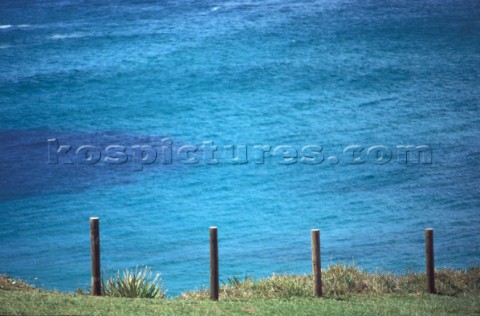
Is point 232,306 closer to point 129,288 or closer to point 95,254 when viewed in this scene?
point 129,288

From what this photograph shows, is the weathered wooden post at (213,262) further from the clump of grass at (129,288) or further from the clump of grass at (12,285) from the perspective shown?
the clump of grass at (12,285)

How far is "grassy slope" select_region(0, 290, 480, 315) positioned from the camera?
9336mm

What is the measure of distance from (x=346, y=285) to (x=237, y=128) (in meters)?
20.3

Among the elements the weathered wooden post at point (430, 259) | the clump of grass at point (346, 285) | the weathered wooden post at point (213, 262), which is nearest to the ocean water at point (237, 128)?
the clump of grass at point (346, 285)

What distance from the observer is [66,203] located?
2609 centimetres

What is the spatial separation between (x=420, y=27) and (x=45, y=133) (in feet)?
61.5

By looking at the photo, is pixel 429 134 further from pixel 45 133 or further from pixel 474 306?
pixel 474 306

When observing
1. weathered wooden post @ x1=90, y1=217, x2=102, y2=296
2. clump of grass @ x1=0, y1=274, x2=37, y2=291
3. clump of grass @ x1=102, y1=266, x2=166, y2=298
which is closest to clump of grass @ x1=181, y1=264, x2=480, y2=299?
clump of grass @ x1=102, y1=266, x2=166, y2=298

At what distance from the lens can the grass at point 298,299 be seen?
957 cm

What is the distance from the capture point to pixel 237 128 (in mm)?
32281

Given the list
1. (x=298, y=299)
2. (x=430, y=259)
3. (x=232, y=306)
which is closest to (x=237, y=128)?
(x=430, y=259)

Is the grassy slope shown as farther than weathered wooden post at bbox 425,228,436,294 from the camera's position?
No

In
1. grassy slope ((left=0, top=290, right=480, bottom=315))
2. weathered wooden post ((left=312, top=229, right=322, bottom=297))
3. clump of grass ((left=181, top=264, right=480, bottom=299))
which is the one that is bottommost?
clump of grass ((left=181, top=264, right=480, bottom=299))

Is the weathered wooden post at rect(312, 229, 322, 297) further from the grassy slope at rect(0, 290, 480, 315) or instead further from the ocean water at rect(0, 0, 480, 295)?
the ocean water at rect(0, 0, 480, 295)
